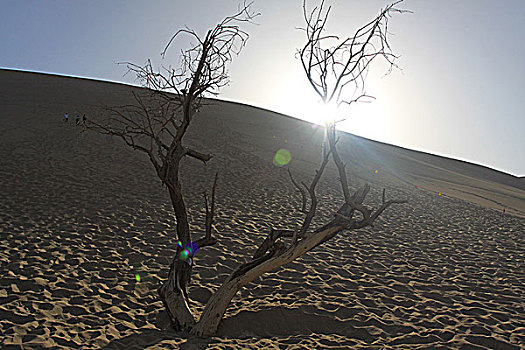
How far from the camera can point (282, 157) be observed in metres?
24.3

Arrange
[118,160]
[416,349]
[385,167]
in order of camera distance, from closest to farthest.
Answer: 1. [416,349]
2. [118,160]
3. [385,167]

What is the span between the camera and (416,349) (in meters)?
4.79

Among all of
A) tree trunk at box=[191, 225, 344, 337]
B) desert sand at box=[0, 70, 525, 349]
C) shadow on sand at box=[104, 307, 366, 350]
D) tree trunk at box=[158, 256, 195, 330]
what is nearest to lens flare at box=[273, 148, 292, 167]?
desert sand at box=[0, 70, 525, 349]

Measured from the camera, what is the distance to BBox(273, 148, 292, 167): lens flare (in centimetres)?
2192

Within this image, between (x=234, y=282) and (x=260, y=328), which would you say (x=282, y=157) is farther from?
(x=234, y=282)

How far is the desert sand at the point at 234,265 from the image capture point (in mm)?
4961

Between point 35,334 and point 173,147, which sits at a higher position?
point 173,147

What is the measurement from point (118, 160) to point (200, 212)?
7696 mm

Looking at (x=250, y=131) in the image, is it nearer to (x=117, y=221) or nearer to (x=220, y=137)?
(x=220, y=137)

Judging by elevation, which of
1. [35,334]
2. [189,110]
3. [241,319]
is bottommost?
[35,334]

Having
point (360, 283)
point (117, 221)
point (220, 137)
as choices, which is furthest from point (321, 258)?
point (220, 137)

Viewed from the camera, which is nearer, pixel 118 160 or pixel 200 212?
pixel 200 212

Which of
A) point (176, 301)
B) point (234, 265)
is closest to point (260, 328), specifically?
point (176, 301)

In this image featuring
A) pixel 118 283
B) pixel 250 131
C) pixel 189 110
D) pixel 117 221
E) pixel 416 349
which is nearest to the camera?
pixel 416 349
